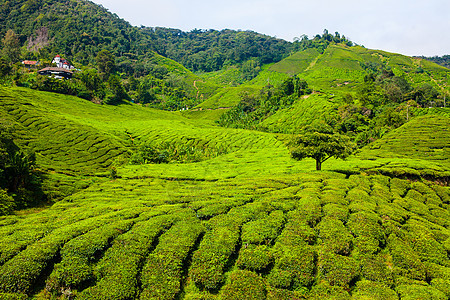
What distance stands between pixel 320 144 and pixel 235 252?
83.4ft

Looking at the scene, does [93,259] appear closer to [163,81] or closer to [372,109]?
[372,109]

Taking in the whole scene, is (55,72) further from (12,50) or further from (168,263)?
(168,263)

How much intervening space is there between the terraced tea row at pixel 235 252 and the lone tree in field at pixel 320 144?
13114 millimetres

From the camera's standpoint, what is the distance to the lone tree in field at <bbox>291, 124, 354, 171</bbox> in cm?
3591

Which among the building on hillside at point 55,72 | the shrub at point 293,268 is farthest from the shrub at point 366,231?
the building on hillside at point 55,72

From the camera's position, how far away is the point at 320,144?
36.1m

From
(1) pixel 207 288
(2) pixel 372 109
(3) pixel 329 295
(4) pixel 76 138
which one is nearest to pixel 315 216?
(3) pixel 329 295

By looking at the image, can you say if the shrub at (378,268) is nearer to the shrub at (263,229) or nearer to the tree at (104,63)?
the shrub at (263,229)

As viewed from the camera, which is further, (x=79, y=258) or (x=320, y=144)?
(x=320, y=144)

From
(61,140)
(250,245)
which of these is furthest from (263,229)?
(61,140)

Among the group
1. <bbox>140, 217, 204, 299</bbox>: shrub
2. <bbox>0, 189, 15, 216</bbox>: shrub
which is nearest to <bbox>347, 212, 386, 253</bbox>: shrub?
<bbox>140, 217, 204, 299</bbox>: shrub

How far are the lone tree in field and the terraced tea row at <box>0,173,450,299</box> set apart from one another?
43.0 feet

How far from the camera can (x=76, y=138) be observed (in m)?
67.7

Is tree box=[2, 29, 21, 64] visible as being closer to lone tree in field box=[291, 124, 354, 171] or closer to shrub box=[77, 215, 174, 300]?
lone tree in field box=[291, 124, 354, 171]
